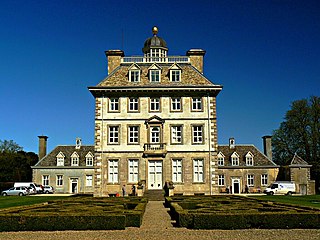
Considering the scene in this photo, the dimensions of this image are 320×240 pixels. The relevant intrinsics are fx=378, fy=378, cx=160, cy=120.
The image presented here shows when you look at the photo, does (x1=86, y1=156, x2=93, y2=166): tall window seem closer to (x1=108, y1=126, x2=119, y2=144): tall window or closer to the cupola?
the cupola

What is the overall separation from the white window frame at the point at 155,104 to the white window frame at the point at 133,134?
6.70ft

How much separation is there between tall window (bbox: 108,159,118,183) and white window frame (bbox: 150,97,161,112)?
5419 millimetres

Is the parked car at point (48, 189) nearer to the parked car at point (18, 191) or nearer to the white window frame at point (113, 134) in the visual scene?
the parked car at point (18, 191)

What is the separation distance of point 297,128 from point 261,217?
40.1 m

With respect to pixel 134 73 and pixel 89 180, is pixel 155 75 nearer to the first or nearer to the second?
pixel 134 73

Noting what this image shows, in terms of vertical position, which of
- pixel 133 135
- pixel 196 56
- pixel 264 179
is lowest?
pixel 264 179

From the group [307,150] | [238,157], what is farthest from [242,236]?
[307,150]

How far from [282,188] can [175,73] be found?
1913 centimetres

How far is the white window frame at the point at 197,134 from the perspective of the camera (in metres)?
31.8

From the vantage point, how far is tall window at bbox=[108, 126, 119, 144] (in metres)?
31.8

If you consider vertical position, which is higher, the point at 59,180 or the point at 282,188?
the point at 59,180

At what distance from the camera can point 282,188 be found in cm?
4191

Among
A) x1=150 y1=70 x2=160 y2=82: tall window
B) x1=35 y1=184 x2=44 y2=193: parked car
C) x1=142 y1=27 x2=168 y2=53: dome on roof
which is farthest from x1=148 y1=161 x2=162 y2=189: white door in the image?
x1=35 y1=184 x2=44 y2=193: parked car

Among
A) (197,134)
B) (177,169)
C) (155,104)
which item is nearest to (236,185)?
(197,134)
